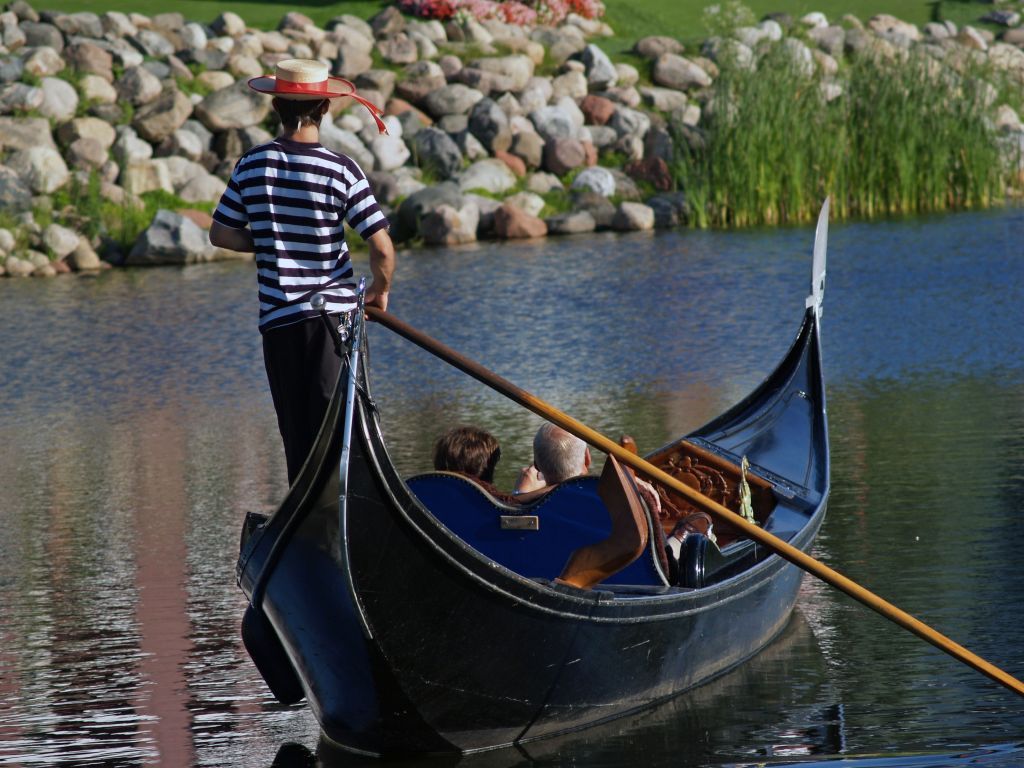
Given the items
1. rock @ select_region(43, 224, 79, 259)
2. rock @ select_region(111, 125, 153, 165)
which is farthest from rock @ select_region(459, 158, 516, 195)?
rock @ select_region(43, 224, 79, 259)

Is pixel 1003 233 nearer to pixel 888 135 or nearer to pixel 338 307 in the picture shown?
pixel 888 135

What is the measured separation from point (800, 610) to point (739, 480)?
1.51 feet

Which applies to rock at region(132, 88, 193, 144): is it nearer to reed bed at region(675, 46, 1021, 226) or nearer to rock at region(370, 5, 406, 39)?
rock at region(370, 5, 406, 39)

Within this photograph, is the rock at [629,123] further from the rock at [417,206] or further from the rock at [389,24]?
the rock at [389,24]

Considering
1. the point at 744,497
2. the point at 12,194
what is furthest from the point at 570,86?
the point at 744,497

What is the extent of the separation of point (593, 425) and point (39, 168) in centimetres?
1250

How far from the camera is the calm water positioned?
434 centimetres

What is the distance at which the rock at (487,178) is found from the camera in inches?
803

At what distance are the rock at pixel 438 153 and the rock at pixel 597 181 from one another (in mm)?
1466

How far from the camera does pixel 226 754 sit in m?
4.18

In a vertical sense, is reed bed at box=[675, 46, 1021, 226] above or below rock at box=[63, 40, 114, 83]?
below

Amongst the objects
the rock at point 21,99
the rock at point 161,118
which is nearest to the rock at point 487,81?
the rock at point 161,118

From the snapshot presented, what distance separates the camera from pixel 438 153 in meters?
20.7

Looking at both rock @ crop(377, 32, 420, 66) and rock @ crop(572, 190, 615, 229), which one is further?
rock @ crop(377, 32, 420, 66)
